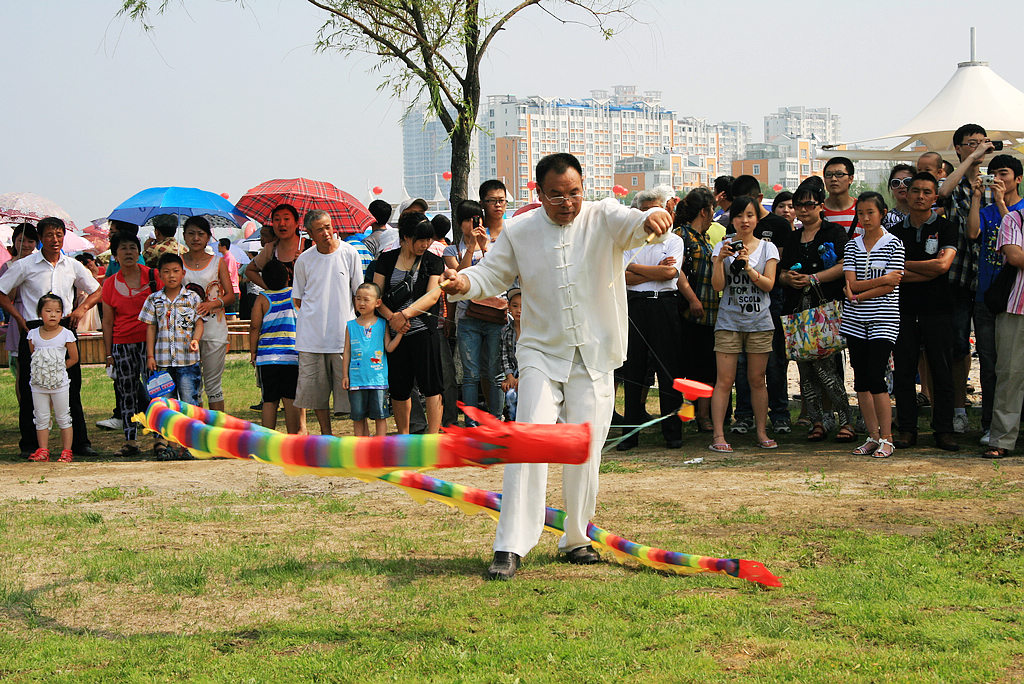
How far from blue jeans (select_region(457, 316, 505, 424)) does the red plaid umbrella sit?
277cm

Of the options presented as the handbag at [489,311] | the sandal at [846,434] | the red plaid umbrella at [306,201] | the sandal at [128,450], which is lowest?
the sandal at [128,450]

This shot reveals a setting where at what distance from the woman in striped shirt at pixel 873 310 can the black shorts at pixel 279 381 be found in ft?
16.7

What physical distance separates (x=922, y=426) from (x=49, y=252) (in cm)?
864

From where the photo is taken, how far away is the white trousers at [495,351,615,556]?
5762 millimetres

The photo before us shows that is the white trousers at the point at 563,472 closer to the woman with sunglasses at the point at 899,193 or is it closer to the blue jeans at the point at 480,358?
the blue jeans at the point at 480,358

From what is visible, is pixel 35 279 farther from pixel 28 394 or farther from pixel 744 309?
pixel 744 309

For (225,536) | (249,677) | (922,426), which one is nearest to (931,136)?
(922,426)

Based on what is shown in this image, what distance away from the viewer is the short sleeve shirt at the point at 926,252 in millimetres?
8867

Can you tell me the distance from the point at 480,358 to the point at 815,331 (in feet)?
10.2

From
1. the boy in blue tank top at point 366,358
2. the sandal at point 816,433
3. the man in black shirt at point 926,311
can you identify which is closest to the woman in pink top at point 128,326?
the boy in blue tank top at point 366,358

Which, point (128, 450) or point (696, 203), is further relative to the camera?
point (128, 450)

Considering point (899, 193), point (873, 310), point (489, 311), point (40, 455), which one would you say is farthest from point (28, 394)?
point (899, 193)

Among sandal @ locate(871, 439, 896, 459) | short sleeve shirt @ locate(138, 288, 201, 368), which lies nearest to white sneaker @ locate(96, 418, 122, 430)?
short sleeve shirt @ locate(138, 288, 201, 368)

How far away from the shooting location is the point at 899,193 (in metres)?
9.84
